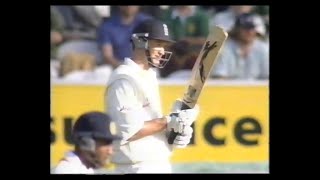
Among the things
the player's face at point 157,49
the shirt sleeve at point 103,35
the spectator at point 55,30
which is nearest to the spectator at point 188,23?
the player's face at point 157,49

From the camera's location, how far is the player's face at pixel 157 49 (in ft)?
19.8

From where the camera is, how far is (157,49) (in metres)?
6.04

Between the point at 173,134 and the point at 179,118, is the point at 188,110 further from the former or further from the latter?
the point at 173,134

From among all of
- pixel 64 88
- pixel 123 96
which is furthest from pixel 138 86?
pixel 64 88

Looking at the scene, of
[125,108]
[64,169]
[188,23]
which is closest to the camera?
[64,169]

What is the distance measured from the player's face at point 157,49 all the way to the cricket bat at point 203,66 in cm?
25

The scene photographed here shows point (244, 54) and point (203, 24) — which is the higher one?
point (203, 24)

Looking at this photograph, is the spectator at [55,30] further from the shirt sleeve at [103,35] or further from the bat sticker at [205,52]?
the bat sticker at [205,52]

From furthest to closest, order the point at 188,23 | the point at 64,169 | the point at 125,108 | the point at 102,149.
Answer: the point at 188,23, the point at 125,108, the point at 64,169, the point at 102,149

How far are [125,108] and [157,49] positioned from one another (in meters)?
0.48

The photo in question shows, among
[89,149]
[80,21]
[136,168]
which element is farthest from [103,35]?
[89,149]

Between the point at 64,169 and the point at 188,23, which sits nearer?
the point at 64,169
